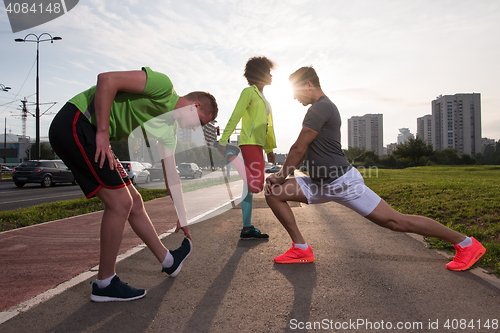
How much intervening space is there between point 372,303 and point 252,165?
82.9 inches

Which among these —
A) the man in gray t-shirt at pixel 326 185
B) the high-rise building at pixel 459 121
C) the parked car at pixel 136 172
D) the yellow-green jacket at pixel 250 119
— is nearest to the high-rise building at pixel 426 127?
the high-rise building at pixel 459 121

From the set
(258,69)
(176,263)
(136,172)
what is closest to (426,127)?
(136,172)

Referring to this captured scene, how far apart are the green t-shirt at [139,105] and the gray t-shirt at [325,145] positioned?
1276 mm

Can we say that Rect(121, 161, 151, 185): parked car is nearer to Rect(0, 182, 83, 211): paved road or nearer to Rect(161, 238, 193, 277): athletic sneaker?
Rect(0, 182, 83, 211): paved road

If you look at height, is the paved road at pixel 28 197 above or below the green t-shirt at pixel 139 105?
below

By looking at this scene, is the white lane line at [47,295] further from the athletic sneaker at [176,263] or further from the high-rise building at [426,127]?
the high-rise building at [426,127]

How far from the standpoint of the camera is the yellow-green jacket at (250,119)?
3992 mm

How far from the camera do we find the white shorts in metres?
2.90

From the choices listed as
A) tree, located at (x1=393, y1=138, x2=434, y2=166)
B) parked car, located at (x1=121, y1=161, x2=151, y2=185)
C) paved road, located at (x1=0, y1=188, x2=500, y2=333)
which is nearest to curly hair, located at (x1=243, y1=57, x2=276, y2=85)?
paved road, located at (x1=0, y1=188, x2=500, y2=333)

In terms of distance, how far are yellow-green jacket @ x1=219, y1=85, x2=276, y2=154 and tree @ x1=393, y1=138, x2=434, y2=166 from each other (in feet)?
223

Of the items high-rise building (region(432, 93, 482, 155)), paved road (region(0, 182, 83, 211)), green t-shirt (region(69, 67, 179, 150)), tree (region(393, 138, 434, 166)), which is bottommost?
paved road (region(0, 182, 83, 211))

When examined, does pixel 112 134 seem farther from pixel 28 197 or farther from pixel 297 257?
pixel 28 197

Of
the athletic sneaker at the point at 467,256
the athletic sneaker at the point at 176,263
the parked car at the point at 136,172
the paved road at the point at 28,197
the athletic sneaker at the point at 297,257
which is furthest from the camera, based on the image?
the parked car at the point at 136,172

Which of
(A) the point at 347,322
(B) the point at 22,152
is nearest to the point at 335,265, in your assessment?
(A) the point at 347,322
